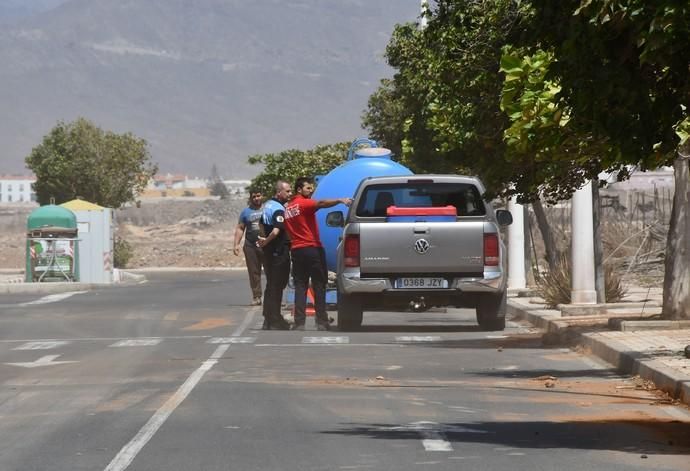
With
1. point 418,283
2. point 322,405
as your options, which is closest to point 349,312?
point 418,283

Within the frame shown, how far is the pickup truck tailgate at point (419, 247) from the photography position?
71.4ft

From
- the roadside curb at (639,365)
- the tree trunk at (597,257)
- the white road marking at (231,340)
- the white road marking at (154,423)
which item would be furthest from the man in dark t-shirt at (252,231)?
the white road marking at (154,423)

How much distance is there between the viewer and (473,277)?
22.0m

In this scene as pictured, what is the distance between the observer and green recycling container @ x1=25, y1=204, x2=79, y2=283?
158 ft

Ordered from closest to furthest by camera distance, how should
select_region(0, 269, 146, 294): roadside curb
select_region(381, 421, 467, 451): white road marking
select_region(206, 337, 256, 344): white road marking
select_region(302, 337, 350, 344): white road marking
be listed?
select_region(381, 421, 467, 451): white road marking < select_region(302, 337, 350, 344): white road marking < select_region(206, 337, 256, 344): white road marking < select_region(0, 269, 146, 294): roadside curb

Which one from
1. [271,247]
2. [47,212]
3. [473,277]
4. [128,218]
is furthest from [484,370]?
[128,218]

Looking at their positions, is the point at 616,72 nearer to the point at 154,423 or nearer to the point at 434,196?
the point at 154,423

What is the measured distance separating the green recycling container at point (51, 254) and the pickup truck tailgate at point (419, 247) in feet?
91.1

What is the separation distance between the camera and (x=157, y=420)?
11938 millimetres

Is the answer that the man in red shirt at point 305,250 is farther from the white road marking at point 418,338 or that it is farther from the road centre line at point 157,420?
the road centre line at point 157,420

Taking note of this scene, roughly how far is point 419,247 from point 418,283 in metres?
0.48

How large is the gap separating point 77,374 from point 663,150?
7.28 m

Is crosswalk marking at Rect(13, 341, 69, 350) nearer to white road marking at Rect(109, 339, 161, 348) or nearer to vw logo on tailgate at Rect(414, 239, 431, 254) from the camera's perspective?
white road marking at Rect(109, 339, 161, 348)

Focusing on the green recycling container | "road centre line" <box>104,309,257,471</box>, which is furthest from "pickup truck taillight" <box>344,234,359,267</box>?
the green recycling container
